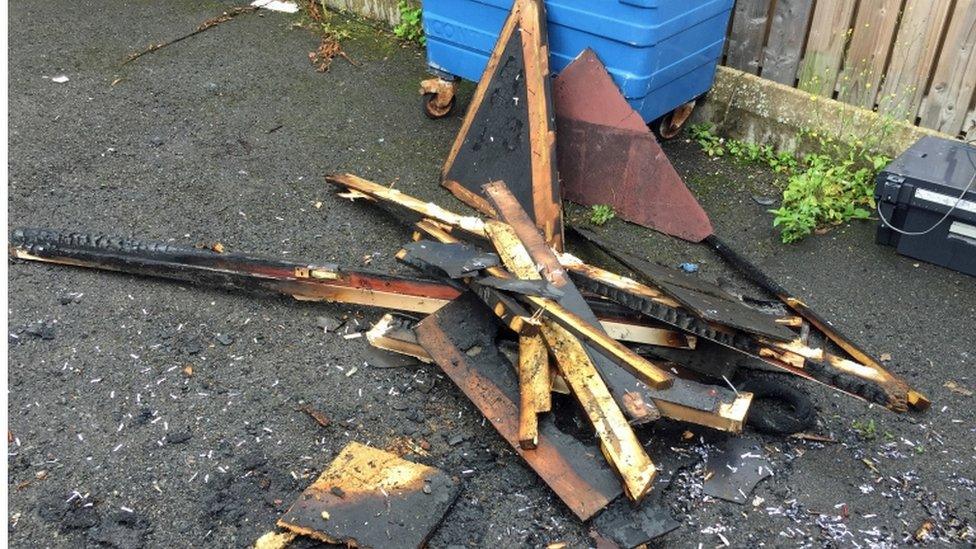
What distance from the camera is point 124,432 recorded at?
3.52m

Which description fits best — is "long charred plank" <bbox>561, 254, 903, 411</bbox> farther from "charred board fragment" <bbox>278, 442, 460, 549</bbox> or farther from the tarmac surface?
"charred board fragment" <bbox>278, 442, 460, 549</bbox>

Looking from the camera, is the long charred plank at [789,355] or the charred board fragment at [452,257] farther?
the charred board fragment at [452,257]

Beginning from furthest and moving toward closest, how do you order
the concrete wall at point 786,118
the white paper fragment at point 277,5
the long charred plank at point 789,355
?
the white paper fragment at point 277,5 < the concrete wall at point 786,118 < the long charred plank at point 789,355

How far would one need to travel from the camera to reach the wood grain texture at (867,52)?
4.91 m

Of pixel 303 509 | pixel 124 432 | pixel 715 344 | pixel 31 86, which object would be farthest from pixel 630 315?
pixel 31 86

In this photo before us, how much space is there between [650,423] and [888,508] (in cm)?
95

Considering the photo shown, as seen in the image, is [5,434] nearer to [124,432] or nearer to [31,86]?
[124,432]

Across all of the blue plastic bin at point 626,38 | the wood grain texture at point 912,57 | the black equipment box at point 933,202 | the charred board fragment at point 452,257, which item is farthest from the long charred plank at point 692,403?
the wood grain texture at point 912,57

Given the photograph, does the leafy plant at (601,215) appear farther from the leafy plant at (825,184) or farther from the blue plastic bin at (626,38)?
the leafy plant at (825,184)

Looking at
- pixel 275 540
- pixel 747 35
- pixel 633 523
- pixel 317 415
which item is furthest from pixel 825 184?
pixel 275 540

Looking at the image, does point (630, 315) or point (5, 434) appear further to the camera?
point (630, 315)

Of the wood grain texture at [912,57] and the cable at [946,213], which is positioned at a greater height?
the wood grain texture at [912,57]

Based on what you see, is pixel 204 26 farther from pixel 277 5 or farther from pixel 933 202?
pixel 933 202

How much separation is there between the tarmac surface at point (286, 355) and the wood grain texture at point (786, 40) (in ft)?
2.25
